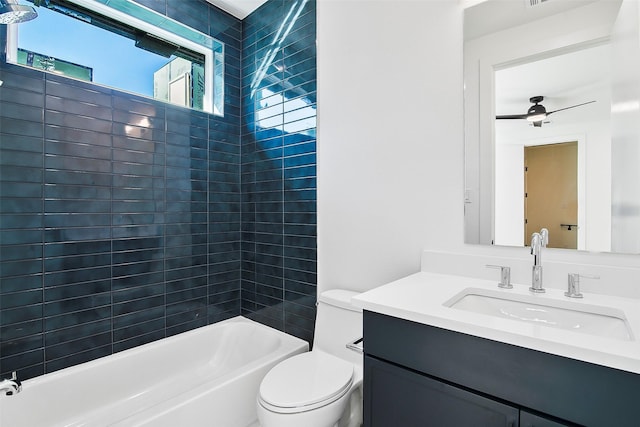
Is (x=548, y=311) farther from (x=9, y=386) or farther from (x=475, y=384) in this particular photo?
(x=9, y=386)

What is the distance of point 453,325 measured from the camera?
876mm

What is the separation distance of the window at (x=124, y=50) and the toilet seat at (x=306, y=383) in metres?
1.82

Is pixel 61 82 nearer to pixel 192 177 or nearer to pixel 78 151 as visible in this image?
pixel 78 151

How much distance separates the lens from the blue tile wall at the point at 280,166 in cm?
203

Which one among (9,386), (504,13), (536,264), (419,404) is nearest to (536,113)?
(504,13)

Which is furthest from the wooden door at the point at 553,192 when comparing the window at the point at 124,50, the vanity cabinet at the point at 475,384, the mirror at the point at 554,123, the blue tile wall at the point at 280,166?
the window at the point at 124,50

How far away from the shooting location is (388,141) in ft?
5.52

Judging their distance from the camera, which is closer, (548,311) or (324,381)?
(548,311)

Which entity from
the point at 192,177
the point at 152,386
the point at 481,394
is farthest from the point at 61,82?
the point at 481,394

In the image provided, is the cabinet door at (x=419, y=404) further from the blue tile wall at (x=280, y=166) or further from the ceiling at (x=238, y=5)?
the ceiling at (x=238, y=5)

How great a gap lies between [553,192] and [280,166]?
59.9 inches

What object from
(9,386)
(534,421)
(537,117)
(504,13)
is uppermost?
(504,13)

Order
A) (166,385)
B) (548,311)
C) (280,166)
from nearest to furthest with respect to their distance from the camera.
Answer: (548,311) < (166,385) < (280,166)

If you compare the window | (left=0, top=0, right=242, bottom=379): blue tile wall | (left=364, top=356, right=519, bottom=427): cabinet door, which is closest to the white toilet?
(left=364, top=356, right=519, bottom=427): cabinet door
